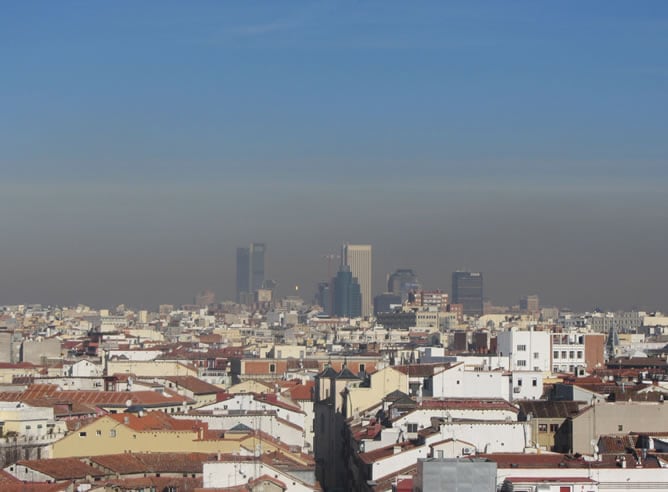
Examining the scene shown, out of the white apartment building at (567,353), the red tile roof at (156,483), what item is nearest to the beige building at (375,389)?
the red tile roof at (156,483)

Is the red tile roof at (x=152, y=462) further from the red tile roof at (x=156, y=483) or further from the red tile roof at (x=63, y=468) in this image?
the red tile roof at (x=156, y=483)

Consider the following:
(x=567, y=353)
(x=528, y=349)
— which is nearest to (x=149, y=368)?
(x=528, y=349)

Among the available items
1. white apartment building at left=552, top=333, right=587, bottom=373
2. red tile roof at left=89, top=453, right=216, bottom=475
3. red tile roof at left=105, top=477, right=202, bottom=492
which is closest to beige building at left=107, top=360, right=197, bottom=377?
white apartment building at left=552, top=333, right=587, bottom=373

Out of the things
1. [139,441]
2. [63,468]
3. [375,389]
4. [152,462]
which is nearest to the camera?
[63,468]

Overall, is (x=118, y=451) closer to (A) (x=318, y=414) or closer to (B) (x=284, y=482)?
(B) (x=284, y=482)

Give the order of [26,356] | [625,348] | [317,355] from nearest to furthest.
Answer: [26,356], [317,355], [625,348]

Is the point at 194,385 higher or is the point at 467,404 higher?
the point at 467,404

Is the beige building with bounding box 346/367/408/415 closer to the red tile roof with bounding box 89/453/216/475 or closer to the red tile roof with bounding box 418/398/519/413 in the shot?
the red tile roof with bounding box 418/398/519/413

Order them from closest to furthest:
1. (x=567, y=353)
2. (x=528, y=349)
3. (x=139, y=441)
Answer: (x=139, y=441) → (x=528, y=349) → (x=567, y=353)

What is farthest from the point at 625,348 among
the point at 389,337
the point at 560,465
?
the point at 560,465

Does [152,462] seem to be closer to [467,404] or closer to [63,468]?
[63,468]

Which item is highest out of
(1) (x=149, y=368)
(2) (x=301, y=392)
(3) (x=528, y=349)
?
(3) (x=528, y=349)
